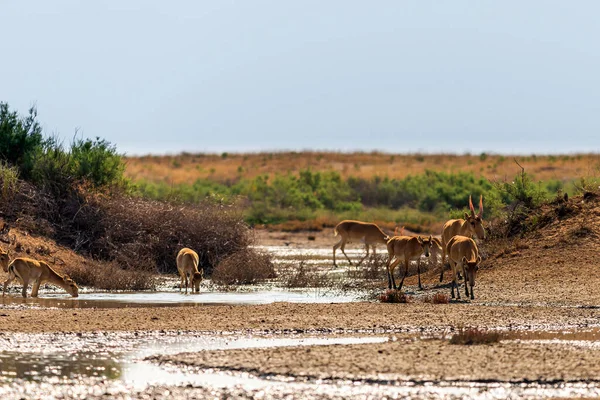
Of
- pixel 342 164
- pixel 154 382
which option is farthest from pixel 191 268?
pixel 342 164

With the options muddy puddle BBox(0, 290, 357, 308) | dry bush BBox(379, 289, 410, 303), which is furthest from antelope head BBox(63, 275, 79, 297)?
dry bush BBox(379, 289, 410, 303)

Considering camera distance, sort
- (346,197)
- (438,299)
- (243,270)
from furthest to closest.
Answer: (346,197) → (243,270) → (438,299)

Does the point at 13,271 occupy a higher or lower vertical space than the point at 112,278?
higher

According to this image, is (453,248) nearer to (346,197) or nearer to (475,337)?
(475,337)

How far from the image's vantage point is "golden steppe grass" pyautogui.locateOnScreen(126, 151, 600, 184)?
262 feet

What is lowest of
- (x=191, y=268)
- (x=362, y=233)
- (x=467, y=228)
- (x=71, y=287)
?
(x=71, y=287)

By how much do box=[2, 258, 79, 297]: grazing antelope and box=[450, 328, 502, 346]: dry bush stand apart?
9090 millimetres

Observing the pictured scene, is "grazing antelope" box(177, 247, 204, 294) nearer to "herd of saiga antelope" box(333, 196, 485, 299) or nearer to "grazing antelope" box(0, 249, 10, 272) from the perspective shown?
"grazing antelope" box(0, 249, 10, 272)

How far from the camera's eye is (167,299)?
→ 22.2 meters

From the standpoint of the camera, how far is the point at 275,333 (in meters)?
16.8

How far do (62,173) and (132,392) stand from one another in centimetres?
1957

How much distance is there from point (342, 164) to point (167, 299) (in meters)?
70.5

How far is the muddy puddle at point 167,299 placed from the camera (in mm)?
20781

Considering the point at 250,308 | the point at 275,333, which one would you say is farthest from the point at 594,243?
the point at 275,333
